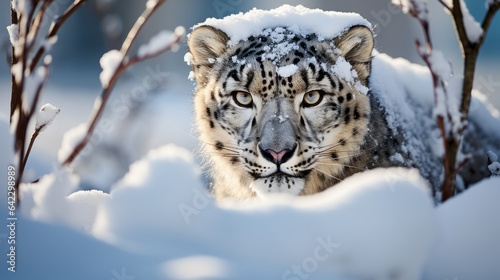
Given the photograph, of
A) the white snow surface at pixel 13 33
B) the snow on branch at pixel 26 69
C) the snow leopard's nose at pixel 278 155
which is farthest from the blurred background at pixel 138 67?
the snow leopard's nose at pixel 278 155

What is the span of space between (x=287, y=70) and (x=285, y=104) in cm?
16

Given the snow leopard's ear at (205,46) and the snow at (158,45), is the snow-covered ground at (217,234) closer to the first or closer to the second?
the snow at (158,45)

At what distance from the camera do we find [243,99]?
3393 millimetres

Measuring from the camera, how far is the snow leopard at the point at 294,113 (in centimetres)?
320

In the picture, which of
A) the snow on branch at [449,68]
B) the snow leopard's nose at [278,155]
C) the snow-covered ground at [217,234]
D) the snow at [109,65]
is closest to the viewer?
the snow-covered ground at [217,234]

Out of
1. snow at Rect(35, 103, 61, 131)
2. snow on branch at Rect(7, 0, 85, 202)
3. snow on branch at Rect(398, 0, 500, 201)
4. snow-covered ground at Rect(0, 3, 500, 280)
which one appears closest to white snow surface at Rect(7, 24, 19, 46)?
snow on branch at Rect(7, 0, 85, 202)

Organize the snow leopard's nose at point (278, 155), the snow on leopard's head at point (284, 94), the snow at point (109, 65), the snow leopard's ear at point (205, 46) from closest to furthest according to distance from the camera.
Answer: the snow at point (109, 65)
the snow leopard's nose at point (278, 155)
the snow on leopard's head at point (284, 94)
the snow leopard's ear at point (205, 46)

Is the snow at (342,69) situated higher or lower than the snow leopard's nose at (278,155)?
higher

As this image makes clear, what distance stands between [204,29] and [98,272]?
1978 mm

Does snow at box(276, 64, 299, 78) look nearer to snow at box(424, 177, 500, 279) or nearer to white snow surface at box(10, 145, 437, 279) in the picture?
snow at box(424, 177, 500, 279)

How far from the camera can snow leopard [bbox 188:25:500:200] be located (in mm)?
3203

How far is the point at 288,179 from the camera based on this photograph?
3.22 meters

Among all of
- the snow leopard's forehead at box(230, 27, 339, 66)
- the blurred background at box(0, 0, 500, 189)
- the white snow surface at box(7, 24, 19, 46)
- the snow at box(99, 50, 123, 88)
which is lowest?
the blurred background at box(0, 0, 500, 189)

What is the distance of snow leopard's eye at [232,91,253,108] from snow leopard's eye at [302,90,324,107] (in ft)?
0.90
